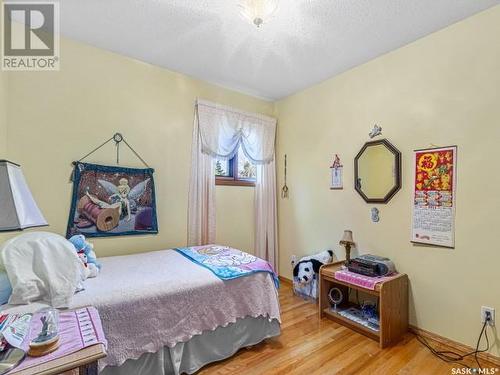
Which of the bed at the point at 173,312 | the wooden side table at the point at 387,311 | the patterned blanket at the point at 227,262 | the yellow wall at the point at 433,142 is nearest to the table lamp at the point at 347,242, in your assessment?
the yellow wall at the point at 433,142

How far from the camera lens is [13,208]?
866mm

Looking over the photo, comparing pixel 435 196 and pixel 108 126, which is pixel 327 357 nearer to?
pixel 435 196

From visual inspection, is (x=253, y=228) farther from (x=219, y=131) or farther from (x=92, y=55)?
(x=92, y=55)

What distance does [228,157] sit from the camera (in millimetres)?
3146

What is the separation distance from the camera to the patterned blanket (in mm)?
1966

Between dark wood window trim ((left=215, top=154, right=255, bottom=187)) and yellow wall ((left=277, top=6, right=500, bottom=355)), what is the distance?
3.01ft

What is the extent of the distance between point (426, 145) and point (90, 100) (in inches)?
120

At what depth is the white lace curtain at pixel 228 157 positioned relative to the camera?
9.62 feet

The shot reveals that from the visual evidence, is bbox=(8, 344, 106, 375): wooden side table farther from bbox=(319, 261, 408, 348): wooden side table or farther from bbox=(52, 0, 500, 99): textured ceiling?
bbox=(52, 0, 500, 99): textured ceiling

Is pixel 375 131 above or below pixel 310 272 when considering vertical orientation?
above

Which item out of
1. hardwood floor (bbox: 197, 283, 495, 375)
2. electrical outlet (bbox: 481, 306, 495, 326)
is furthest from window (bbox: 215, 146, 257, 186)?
electrical outlet (bbox: 481, 306, 495, 326)

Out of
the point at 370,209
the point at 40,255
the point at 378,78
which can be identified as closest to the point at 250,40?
the point at 378,78

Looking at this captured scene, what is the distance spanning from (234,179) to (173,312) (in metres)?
1.93

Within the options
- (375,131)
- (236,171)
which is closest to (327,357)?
(375,131)
